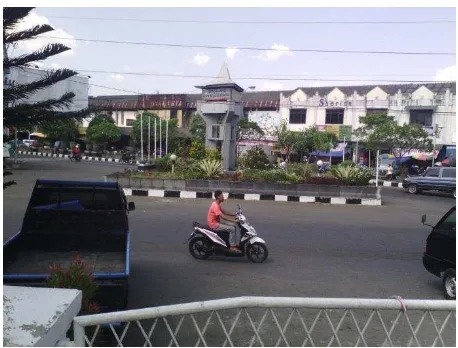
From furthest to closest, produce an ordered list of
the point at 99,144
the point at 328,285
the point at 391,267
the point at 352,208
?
the point at 99,144 < the point at 352,208 < the point at 391,267 < the point at 328,285

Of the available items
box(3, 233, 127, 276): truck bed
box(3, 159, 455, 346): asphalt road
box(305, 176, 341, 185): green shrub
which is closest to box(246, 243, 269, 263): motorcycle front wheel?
box(3, 159, 455, 346): asphalt road

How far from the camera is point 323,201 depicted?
15.0 metres

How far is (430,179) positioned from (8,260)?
1781cm

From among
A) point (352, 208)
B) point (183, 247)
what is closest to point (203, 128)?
point (352, 208)

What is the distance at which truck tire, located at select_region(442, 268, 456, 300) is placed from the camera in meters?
5.62

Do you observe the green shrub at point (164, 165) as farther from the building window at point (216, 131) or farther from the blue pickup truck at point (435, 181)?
the blue pickup truck at point (435, 181)

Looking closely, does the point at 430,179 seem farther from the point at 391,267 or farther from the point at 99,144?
the point at 99,144

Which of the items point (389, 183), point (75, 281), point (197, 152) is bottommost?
point (389, 183)

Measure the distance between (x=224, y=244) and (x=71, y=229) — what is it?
8.45ft

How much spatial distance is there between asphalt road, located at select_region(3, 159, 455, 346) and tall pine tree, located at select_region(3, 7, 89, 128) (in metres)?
2.48

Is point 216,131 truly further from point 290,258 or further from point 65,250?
point 65,250

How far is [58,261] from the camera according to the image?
16.6 ft

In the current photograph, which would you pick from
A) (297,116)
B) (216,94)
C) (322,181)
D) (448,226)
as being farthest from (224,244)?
(297,116)

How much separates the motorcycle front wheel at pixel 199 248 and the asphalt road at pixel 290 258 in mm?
125
